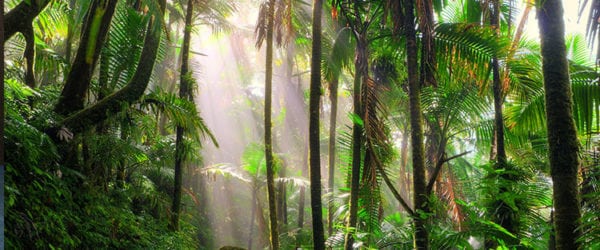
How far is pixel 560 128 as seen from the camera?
3555 mm

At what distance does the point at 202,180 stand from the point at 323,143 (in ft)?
19.6

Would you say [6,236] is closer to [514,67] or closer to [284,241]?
[514,67]

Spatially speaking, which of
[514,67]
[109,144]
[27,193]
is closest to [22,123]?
[27,193]

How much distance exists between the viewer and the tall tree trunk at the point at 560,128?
3.36m

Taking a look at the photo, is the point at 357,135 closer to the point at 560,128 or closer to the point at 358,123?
the point at 358,123

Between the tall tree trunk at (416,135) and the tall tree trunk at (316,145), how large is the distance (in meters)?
1.24

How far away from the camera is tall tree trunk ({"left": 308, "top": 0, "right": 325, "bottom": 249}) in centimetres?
617

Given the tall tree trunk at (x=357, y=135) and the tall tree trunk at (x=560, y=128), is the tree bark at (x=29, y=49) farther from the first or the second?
the tall tree trunk at (x=560, y=128)

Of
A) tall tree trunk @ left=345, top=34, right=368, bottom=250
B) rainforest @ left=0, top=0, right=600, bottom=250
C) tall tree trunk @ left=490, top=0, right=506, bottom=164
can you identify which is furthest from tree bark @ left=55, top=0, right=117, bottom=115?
tall tree trunk @ left=490, top=0, right=506, bottom=164

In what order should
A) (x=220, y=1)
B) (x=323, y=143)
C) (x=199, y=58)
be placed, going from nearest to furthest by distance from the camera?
(x=220, y=1) < (x=323, y=143) < (x=199, y=58)

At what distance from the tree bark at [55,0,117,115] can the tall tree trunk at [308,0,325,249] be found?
9.10 ft

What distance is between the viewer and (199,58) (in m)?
28.0

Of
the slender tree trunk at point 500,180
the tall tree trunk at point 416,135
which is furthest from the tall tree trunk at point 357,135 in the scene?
the slender tree trunk at point 500,180

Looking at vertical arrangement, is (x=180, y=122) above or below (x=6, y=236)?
above
